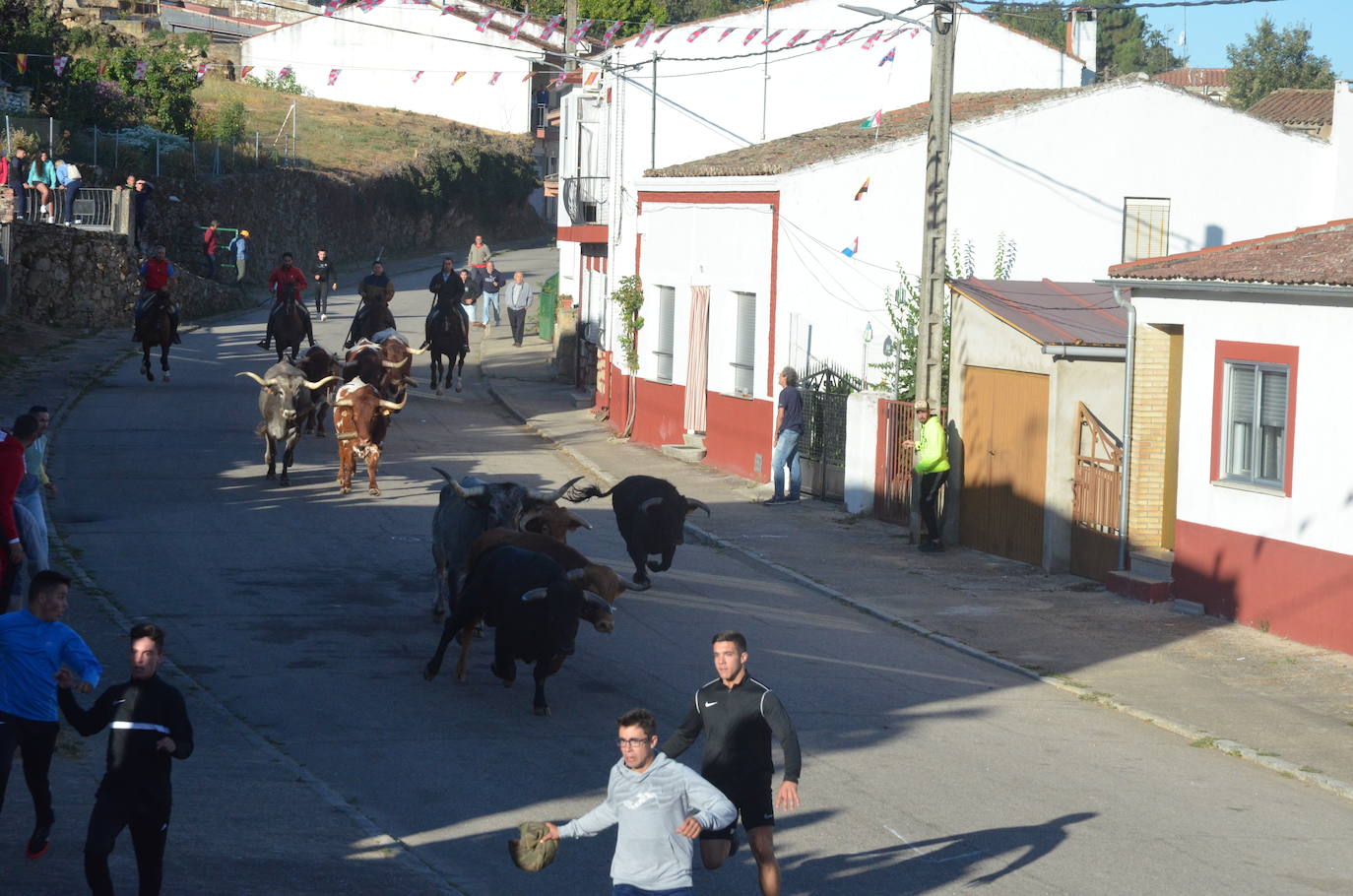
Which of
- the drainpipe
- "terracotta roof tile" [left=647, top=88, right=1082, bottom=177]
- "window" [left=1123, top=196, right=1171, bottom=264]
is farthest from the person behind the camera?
"window" [left=1123, top=196, right=1171, bottom=264]

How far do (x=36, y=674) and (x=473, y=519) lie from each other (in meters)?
6.07

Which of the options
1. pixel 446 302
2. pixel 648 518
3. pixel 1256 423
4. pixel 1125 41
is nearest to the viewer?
pixel 1256 423

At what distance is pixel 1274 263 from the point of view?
53.7ft

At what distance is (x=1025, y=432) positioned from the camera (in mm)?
19391

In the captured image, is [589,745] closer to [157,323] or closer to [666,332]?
[666,332]

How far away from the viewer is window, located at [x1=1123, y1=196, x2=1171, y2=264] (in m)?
26.4

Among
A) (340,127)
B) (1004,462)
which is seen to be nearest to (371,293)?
(1004,462)

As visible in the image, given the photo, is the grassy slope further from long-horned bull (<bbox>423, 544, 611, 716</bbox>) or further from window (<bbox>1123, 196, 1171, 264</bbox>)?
long-horned bull (<bbox>423, 544, 611, 716</bbox>)

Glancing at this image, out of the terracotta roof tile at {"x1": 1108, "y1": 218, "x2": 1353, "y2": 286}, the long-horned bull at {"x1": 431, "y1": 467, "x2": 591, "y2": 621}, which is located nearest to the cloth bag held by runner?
the long-horned bull at {"x1": 431, "y1": 467, "x2": 591, "y2": 621}

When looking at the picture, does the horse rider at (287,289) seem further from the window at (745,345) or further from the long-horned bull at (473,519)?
the long-horned bull at (473,519)

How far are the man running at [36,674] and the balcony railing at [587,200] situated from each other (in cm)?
3119

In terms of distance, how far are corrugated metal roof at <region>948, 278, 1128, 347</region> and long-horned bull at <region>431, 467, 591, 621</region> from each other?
699 cm

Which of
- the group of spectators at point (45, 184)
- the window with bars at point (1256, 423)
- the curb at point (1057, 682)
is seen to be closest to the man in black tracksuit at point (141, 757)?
the curb at point (1057, 682)

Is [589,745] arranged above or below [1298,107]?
below
